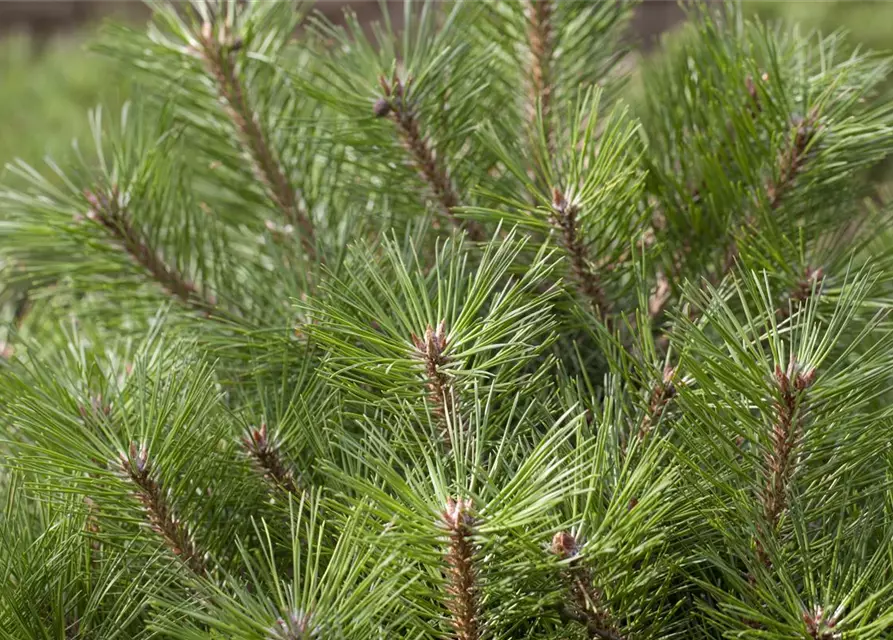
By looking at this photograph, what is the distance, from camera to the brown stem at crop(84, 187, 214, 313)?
0.59 meters

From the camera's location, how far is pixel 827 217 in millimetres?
583

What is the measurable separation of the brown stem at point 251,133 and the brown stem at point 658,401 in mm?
242

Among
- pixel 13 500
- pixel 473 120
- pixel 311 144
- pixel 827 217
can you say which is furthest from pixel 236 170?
pixel 827 217

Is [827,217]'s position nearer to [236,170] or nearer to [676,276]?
[676,276]

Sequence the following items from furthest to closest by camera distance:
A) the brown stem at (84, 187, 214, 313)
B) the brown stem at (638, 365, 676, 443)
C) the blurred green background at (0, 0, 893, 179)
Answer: the blurred green background at (0, 0, 893, 179), the brown stem at (84, 187, 214, 313), the brown stem at (638, 365, 676, 443)

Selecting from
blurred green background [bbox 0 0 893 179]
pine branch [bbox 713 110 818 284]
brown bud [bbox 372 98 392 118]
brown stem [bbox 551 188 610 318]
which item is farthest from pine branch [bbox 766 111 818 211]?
blurred green background [bbox 0 0 893 179]

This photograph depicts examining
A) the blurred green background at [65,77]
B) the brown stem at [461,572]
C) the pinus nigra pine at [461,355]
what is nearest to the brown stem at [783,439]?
the pinus nigra pine at [461,355]

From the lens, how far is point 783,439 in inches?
15.2

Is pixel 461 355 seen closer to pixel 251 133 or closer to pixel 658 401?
pixel 658 401

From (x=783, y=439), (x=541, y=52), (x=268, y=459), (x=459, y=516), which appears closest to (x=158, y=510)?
(x=268, y=459)

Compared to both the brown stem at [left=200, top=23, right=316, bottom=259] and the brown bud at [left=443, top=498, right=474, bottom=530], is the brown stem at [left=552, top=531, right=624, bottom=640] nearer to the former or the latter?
the brown bud at [left=443, top=498, right=474, bottom=530]

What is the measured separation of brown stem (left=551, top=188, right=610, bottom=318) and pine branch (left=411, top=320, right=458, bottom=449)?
0.11 meters

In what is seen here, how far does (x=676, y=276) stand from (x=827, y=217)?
104 millimetres

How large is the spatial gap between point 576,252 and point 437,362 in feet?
0.44
